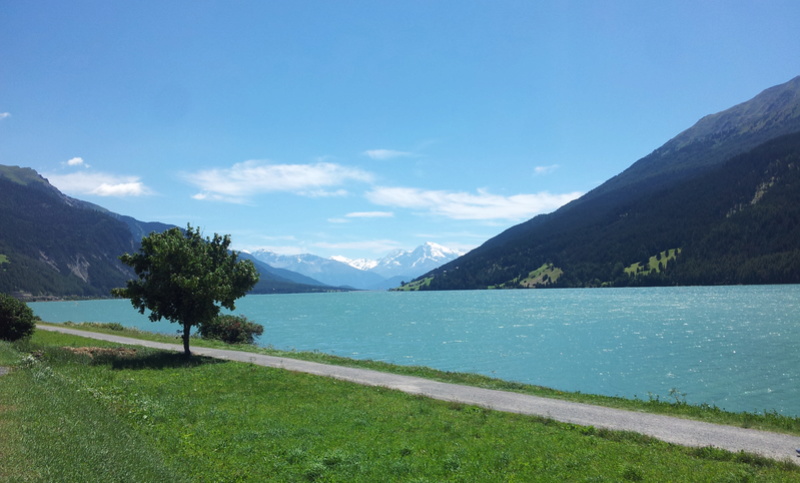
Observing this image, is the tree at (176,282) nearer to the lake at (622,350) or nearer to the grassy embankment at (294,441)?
the grassy embankment at (294,441)

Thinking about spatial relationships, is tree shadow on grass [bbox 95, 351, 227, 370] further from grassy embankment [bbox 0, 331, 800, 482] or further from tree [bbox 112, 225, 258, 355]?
grassy embankment [bbox 0, 331, 800, 482]

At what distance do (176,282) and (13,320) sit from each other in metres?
17.3

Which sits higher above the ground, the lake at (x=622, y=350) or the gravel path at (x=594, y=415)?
the gravel path at (x=594, y=415)

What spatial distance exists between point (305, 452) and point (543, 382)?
32110 millimetres

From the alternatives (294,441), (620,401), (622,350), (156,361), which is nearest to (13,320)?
(156,361)

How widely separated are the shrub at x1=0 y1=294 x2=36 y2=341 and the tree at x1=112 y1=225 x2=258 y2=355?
9945 mm

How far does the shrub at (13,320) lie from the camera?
37.8 m

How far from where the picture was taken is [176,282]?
110ft

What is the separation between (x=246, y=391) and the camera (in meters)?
25.2

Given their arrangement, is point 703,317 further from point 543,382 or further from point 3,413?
point 3,413

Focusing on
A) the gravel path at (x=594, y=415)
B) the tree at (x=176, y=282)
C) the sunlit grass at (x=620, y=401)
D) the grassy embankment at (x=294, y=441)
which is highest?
the tree at (x=176, y=282)

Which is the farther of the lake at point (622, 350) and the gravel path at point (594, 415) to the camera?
the lake at point (622, 350)

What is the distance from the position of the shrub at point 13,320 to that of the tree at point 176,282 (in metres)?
9.95

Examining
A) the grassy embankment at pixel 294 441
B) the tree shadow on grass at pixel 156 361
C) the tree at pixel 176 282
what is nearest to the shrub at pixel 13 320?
the tree at pixel 176 282
